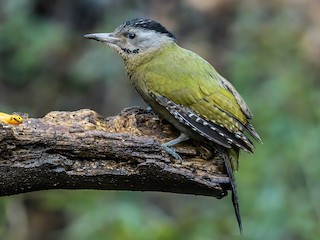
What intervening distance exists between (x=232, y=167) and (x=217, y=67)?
4.67 metres

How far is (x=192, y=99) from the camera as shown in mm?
4602

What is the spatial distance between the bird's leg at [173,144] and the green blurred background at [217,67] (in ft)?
4.09

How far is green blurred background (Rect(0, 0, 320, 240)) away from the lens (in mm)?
5816

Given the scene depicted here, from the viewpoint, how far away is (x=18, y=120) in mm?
3777

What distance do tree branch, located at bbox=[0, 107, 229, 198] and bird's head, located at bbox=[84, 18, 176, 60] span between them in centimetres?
107

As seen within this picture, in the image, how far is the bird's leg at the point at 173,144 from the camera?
3.99 m

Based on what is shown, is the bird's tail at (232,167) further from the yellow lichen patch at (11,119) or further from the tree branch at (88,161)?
the yellow lichen patch at (11,119)

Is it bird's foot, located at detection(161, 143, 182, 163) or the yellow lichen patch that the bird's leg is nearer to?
bird's foot, located at detection(161, 143, 182, 163)

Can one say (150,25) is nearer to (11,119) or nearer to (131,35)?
(131,35)

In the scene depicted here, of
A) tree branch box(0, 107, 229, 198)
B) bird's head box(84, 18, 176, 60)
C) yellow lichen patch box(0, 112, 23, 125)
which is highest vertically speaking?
bird's head box(84, 18, 176, 60)

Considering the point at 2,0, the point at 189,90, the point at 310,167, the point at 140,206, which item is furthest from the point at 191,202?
the point at 2,0

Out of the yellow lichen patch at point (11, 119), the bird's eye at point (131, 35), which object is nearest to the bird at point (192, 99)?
the bird's eye at point (131, 35)

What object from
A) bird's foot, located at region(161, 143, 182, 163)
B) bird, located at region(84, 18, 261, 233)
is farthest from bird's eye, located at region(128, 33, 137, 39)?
bird's foot, located at region(161, 143, 182, 163)

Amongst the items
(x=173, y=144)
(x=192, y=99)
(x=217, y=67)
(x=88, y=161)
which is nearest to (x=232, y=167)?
(x=173, y=144)
